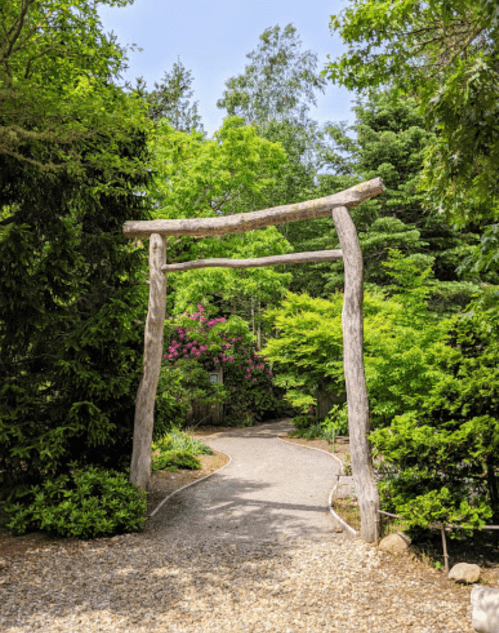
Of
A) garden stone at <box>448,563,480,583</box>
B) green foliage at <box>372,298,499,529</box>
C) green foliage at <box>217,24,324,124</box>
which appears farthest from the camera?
green foliage at <box>217,24,324,124</box>

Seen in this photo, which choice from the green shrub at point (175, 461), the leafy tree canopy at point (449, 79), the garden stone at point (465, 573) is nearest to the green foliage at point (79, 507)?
the green shrub at point (175, 461)

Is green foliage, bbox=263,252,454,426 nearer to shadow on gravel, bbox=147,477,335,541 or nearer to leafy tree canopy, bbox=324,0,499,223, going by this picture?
shadow on gravel, bbox=147,477,335,541

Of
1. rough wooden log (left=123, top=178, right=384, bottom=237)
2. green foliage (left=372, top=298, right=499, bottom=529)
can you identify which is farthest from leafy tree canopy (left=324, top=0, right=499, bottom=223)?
green foliage (left=372, top=298, right=499, bottom=529)

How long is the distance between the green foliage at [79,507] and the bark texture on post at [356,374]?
9.21 feet

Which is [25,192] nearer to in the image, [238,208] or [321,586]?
[321,586]

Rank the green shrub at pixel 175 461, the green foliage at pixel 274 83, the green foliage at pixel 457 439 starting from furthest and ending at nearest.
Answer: the green foliage at pixel 274 83, the green shrub at pixel 175 461, the green foliage at pixel 457 439

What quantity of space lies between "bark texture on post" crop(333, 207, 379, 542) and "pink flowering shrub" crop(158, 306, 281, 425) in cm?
760

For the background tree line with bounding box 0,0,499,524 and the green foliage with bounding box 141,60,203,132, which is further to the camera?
the green foliage with bounding box 141,60,203,132

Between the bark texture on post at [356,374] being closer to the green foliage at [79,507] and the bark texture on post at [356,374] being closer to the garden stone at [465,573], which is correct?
the garden stone at [465,573]

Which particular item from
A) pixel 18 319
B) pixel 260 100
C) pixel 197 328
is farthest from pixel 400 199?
pixel 18 319

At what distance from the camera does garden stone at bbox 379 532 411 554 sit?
5129 mm

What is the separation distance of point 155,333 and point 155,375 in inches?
23.7

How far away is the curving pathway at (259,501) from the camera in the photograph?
6172mm

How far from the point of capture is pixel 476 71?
3611mm
